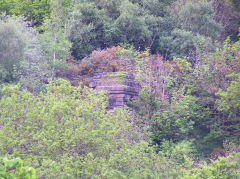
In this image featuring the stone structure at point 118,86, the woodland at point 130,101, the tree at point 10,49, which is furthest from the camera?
the tree at point 10,49

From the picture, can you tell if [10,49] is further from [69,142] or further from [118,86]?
[69,142]

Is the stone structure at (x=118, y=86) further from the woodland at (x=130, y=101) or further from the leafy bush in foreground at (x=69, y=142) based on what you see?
the leafy bush in foreground at (x=69, y=142)

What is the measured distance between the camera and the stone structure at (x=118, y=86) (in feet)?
44.2

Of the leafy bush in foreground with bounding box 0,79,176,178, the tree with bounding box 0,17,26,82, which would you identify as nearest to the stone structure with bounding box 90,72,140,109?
the tree with bounding box 0,17,26,82

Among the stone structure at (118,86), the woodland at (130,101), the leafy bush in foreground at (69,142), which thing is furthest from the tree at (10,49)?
the leafy bush in foreground at (69,142)

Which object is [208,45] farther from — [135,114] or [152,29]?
[135,114]

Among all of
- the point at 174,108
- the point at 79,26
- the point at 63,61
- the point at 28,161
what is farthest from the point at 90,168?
the point at 79,26

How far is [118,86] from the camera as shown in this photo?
13539 mm

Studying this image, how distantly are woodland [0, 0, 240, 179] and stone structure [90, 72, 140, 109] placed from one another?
368 millimetres

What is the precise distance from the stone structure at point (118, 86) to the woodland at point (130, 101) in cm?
37

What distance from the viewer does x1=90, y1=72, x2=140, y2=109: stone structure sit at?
1347 centimetres

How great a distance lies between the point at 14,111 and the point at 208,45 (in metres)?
13.6

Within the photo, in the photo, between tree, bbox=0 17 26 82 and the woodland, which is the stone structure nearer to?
the woodland

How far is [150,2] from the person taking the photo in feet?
74.5
